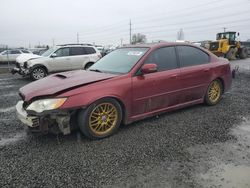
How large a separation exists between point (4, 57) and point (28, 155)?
23.1 m

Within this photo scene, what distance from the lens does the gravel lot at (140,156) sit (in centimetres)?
295

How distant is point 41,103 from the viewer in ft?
12.3

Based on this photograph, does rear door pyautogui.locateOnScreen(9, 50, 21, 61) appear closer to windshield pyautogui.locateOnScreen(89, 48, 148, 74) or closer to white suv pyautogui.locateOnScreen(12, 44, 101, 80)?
white suv pyautogui.locateOnScreen(12, 44, 101, 80)

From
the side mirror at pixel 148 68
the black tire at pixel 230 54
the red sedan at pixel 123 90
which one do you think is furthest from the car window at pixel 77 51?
the black tire at pixel 230 54

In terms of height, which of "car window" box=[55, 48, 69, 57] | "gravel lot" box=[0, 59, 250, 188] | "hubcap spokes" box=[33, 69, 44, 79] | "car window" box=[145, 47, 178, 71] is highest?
"car window" box=[55, 48, 69, 57]

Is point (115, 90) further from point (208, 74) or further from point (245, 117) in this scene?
point (245, 117)

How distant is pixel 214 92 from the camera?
6035 millimetres

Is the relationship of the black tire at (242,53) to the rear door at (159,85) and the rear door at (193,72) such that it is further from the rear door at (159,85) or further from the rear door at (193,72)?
the rear door at (159,85)

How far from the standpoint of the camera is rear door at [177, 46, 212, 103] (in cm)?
527

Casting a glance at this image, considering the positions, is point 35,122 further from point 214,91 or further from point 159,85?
point 214,91

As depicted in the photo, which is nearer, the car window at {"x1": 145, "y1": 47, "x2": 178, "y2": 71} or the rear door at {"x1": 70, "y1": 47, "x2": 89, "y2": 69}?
the car window at {"x1": 145, "y1": 47, "x2": 178, "y2": 71}

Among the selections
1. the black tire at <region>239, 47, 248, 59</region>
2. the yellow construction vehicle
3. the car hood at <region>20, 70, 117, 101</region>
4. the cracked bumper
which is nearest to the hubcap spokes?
the car hood at <region>20, 70, 117, 101</region>

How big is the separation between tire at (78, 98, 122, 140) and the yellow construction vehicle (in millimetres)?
19768

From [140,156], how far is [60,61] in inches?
371
